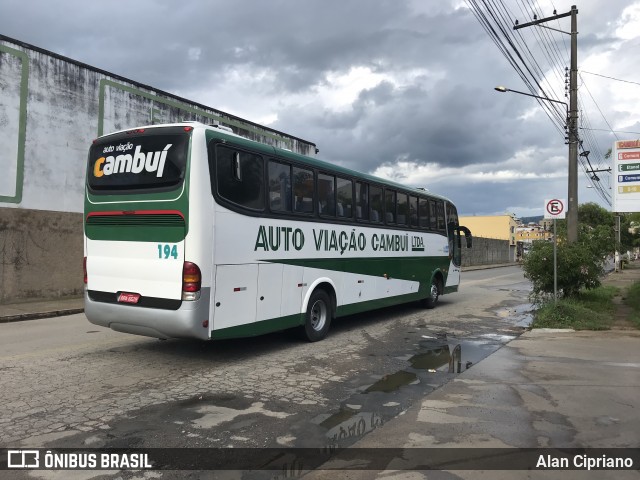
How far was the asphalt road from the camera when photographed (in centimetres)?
447

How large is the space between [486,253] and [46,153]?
1802 inches

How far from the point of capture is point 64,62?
1395cm

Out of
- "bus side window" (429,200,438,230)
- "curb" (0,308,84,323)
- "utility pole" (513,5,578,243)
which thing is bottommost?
"curb" (0,308,84,323)

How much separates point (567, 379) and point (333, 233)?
444 cm

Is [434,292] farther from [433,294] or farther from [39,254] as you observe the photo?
Answer: [39,254]

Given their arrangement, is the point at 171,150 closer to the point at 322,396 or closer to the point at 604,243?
the point at 322,396

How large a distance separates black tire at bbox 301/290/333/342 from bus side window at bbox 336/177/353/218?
5.25 ft

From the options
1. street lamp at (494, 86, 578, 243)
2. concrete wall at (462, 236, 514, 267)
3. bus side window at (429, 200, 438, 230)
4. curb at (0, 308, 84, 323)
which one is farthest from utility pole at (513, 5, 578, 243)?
concrete wall at (462, 236, 514, 267)

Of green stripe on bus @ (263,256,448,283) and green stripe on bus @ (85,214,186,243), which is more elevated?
green stripe on bus @ (85,214,186,243)

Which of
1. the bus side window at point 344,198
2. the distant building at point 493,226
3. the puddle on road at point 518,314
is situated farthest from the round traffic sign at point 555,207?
the distant building at point 493,226

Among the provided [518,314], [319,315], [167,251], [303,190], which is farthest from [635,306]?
[167,251]

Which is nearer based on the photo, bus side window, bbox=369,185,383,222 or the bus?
the bus

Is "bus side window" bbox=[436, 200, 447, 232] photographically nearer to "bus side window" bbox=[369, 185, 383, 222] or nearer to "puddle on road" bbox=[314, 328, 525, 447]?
"bus side window" bbox=[369, 185, 383, 222]

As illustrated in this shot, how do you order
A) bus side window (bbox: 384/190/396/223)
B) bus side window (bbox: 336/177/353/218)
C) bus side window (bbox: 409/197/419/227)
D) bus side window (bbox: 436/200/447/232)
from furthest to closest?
bus side window (bbox: 436/200/447/232), bus side window (bbox: 409/197/419/227), bus side window (bbox: 384/190/396/223), bus side window (bbox: 336/177/353/218)
